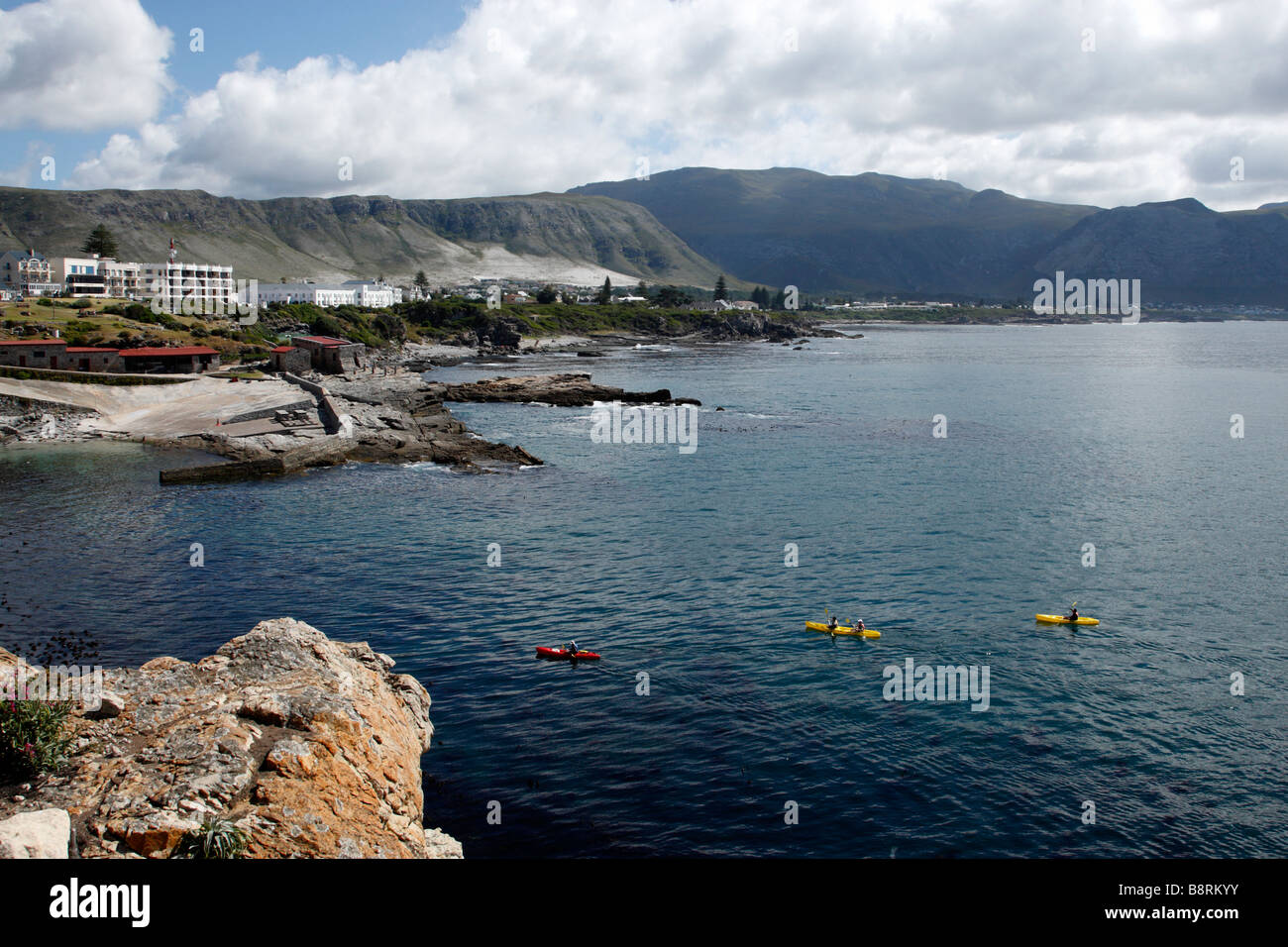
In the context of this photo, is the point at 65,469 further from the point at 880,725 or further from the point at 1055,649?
the point at 1055,649

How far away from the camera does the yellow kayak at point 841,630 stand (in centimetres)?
3334

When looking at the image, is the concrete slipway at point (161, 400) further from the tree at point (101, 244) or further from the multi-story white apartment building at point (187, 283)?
the tree at point (101, 244)

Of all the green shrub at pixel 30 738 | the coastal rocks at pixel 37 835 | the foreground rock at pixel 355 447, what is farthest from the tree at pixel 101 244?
the coastal rocks at pixel 37 835

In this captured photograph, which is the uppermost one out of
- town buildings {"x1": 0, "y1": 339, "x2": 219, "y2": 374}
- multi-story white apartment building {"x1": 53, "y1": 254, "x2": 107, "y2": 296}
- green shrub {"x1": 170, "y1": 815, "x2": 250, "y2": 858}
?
multi-story white apartment building {"x1": 53, "y1": 254, "x2": 107, "y2": 296}

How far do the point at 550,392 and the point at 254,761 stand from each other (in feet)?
291

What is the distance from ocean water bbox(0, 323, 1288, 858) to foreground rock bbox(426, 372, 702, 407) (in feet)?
86.6

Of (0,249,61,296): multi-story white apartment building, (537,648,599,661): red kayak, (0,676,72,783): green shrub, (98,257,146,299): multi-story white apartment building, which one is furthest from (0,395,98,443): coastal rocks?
(0,249,61,296): multi-story white apartment building

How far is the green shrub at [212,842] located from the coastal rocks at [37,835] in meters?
→ 1.72

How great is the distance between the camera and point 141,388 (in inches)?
3366

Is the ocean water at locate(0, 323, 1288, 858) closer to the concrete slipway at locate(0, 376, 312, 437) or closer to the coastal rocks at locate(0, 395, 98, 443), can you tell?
the coastal rocks at locate(0, 395, 98, 443)

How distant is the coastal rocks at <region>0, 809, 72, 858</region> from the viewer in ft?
39.1

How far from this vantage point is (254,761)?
17.4 metres

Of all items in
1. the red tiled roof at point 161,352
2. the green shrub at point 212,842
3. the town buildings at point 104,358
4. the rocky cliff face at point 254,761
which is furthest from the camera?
the red tiled roof at point 161,352
